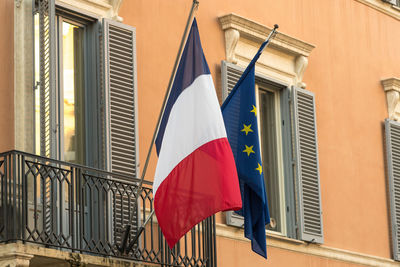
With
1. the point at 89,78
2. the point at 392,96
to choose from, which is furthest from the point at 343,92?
the point at 89,78

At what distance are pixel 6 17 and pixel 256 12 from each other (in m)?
4.18

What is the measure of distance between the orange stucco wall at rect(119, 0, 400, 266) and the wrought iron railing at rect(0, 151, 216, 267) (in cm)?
163

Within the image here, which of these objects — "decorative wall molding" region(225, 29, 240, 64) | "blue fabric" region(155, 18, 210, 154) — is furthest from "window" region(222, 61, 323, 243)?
"blue fabric" region(155, 18, 210, 154)

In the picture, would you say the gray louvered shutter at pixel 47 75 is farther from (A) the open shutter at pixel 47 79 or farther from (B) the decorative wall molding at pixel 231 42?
(B) the decorative wall molding at pixel 231 42

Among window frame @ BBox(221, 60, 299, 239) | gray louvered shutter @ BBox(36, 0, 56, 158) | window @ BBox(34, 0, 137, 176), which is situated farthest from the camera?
window frame @ BBox(221, 60, 299, 239)

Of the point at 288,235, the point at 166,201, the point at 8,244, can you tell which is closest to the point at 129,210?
the point at 166,201

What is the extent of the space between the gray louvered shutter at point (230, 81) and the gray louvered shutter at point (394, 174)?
317 cm

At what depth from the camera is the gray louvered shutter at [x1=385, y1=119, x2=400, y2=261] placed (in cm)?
1617

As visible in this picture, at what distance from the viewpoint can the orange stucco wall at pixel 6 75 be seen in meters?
11.4

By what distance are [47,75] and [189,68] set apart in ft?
4.48

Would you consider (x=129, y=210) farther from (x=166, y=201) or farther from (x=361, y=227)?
(x=361, y=227)

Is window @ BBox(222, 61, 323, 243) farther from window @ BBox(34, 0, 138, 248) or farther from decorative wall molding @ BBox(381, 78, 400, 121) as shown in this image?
window @ BBox(34, 0, 138, 248)

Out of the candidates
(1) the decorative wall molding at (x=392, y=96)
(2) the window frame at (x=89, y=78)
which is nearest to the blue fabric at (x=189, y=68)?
(2) the window frame at (x=89, y=78)

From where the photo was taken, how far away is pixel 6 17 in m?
11.6
